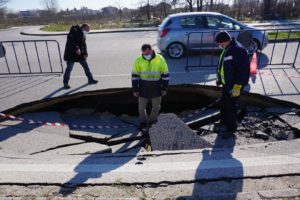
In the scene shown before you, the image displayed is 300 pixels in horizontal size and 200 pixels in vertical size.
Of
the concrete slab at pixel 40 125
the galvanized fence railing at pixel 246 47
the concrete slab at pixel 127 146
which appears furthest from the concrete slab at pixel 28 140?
the galvanized fence railing at pixel 246 47

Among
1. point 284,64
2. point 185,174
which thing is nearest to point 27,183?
point 185,174

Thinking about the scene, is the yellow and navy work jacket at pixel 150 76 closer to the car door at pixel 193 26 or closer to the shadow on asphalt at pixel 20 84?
the shadow on asphalt at pixel 20 84

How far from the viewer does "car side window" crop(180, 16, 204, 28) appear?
9.90m

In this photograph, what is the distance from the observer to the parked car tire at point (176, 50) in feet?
32.4

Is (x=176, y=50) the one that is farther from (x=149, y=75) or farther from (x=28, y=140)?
(x=28, y=140)

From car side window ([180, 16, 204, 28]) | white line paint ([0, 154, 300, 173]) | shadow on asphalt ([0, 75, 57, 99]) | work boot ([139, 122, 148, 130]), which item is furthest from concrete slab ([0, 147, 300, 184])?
car side window ([180, 16, 204, 28])

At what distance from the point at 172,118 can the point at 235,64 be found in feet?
4.95

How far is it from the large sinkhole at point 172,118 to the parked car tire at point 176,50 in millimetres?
3525

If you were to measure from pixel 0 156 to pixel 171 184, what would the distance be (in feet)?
8.64

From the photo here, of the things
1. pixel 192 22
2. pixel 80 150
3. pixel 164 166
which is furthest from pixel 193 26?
pixel 164 166

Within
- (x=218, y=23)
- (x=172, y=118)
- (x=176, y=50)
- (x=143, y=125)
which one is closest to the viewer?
(x=172, y=118)

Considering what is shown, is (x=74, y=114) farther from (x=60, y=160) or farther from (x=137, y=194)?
(x=137, y=194)

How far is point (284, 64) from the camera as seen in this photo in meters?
8.27

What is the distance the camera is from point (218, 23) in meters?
9.80
